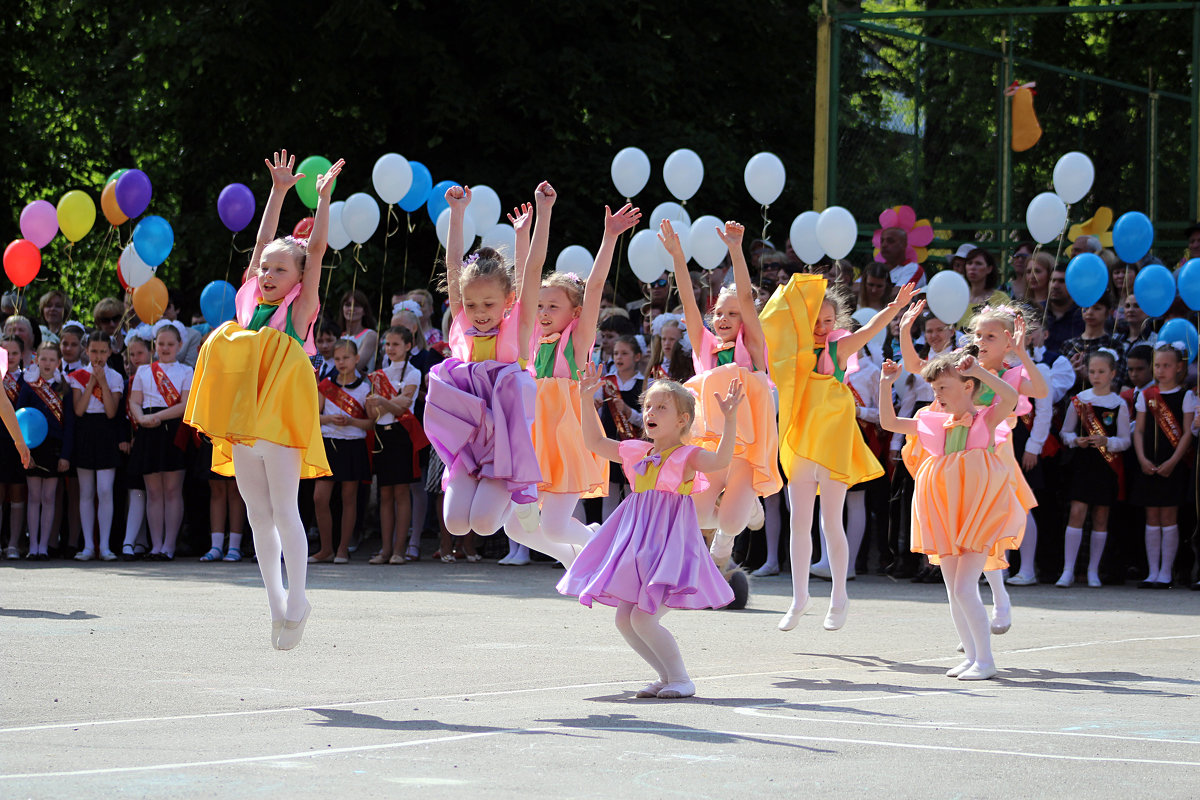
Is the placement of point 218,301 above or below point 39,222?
below

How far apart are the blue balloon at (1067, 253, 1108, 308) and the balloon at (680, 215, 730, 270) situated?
9.82ft

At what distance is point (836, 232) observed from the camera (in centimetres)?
1304

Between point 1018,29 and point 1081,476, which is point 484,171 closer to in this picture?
point 1018,29

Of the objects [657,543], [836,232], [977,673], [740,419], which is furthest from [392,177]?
[977,673]

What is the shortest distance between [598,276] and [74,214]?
8443 mm

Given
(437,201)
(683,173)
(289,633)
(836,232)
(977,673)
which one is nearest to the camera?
(289,633)

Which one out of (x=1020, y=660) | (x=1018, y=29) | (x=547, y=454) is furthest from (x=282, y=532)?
(x=1018, y=29)

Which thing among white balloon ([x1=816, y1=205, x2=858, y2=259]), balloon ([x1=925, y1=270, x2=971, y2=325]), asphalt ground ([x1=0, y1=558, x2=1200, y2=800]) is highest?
white balloon ([x1=816, y1=205, x2=858, y2=259])

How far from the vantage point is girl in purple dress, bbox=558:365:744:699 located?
6.17 meters

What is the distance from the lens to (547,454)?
323 inches

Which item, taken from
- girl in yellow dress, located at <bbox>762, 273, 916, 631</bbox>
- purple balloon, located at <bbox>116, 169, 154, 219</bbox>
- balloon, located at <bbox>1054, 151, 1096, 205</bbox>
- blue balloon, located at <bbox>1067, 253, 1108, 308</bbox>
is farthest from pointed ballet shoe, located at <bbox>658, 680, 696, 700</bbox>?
purple balloon, located at <bbox>116, 169, 154, 219</bbox>

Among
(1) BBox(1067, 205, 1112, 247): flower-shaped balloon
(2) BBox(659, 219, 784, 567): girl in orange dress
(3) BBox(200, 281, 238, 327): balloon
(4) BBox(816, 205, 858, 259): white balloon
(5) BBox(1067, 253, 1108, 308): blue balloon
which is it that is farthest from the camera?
(1) BBox(1067, 205, 1112, 247): flower-shaped balloon

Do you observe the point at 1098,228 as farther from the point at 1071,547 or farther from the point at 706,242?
the point at 706,242

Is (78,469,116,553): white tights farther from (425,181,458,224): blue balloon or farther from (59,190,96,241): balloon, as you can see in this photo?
(425,181,458,224): blue balloon
